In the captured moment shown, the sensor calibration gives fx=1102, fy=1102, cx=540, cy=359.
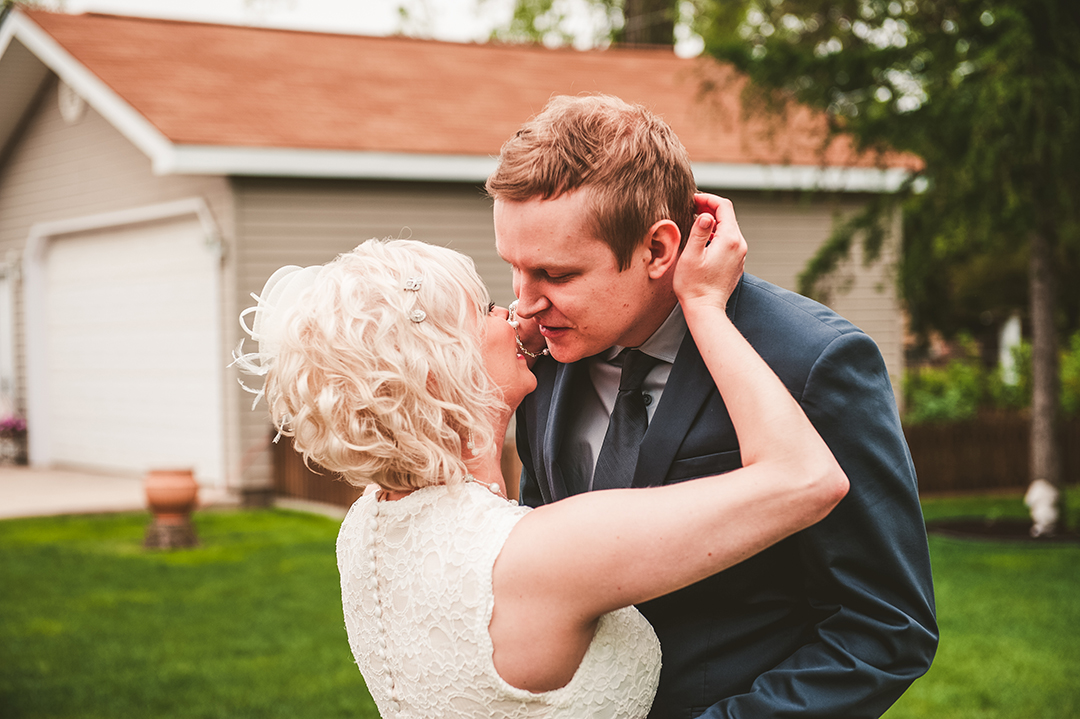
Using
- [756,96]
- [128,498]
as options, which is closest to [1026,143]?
[756,96]

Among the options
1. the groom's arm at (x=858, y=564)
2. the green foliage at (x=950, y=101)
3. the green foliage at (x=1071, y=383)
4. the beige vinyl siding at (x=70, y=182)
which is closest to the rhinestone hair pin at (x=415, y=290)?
the groom's arm at (x=858, y=564)

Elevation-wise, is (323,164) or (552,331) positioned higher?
(323,164)

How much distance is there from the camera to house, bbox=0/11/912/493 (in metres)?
11.9

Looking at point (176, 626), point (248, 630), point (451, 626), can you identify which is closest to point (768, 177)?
point (248, 630)

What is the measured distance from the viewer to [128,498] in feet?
40.4

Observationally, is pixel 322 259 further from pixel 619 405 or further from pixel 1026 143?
pixel 619 405

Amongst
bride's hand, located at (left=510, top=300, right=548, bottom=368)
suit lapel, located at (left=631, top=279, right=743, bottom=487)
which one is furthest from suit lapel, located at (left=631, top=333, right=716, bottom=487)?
bride's hand, located at (left=510, top=300, right=548, bottom=368)

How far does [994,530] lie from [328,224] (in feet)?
24.6

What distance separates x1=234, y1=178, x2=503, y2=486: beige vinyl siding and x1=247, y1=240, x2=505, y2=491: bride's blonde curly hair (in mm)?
9708

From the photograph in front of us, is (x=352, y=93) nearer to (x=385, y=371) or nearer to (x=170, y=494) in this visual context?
(x=170, y=494)

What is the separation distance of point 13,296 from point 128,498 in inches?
205

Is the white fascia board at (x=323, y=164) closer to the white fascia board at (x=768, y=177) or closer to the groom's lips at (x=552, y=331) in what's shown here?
the white fascia board at (x=768, y=177)

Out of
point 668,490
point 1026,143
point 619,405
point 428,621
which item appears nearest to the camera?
point 668,490

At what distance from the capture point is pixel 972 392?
1510 cm
